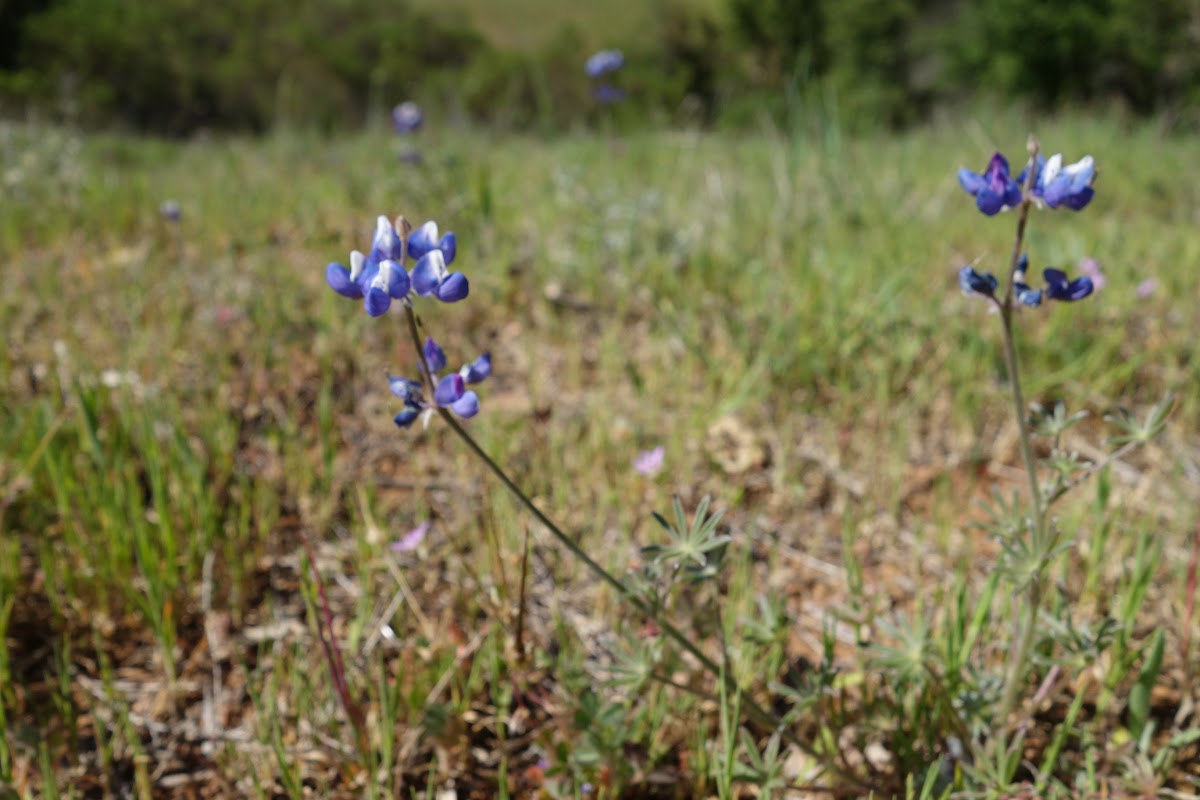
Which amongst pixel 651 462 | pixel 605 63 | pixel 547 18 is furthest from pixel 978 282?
pixel 547 18

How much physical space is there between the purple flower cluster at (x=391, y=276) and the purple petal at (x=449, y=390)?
97 millimetres

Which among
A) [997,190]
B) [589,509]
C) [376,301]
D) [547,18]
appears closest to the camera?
[376,301]

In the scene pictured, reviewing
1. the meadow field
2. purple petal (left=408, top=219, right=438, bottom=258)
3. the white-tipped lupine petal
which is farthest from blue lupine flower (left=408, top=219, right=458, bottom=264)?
the meadow field

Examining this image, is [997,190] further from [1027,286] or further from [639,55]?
[639,55]

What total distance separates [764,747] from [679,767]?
0.55 feet

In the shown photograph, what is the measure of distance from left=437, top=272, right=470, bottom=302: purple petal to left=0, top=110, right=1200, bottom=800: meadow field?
1.63ft

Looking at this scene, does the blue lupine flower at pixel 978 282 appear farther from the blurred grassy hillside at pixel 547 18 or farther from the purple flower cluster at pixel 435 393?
the blurred grassy hillside at pixel 547 18

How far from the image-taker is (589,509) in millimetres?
2154

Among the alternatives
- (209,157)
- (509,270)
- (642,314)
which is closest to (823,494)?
(642,314)

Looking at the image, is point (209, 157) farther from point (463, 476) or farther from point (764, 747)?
point (764, 747)

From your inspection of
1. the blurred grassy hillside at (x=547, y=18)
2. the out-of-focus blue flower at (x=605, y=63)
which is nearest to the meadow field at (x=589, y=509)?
the out-of-focus blue flower at (x=605, y=63)

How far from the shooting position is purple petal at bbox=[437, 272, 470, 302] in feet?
3.50

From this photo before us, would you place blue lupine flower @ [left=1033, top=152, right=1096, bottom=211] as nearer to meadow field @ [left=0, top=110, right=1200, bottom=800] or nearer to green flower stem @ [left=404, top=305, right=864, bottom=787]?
meadow field @ [left=0, top=110, right=1200, bottom=800]

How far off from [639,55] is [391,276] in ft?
123
